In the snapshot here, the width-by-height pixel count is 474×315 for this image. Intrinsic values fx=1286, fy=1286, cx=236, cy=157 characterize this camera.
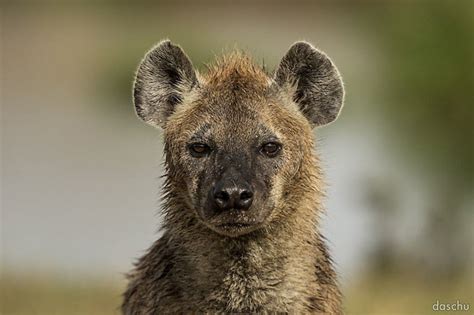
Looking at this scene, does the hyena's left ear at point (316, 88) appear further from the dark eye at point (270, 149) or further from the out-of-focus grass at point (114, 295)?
the out-of-focus grass at point (114, 295)

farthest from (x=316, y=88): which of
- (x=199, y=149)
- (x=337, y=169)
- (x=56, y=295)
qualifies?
(x=337, y=169)

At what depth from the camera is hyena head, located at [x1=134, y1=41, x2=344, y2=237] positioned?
725cm

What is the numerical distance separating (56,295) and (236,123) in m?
5.45

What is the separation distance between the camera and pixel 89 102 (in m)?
23.2

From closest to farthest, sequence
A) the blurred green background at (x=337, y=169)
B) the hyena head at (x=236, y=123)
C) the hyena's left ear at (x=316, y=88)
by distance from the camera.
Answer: the hyena head at (x=236, y=123) < the hyena's left ear at (x=316, y=88) < the blurred green background at (x=337, y=169)

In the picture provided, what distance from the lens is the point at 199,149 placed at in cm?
754

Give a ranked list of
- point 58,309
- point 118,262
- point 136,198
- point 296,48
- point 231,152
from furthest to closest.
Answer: point 136,198 < point 118,262 < point 58,309 < point 296,48 < point 231,152

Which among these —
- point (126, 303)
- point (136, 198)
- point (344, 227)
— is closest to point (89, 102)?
point (136, 198)

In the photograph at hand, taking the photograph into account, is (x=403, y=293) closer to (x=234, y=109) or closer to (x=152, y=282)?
(x=152, y=282)

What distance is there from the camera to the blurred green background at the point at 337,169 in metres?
13.4

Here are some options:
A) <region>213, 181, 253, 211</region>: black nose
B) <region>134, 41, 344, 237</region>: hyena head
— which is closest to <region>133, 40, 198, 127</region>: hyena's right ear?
<region>134, 41, 344, 237</region>: hyena head

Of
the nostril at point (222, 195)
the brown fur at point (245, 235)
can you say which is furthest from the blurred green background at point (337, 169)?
the nostril at point (222, 195)

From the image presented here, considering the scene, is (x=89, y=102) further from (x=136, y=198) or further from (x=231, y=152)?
(x=231, y=152)

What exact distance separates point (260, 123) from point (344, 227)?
884cm
